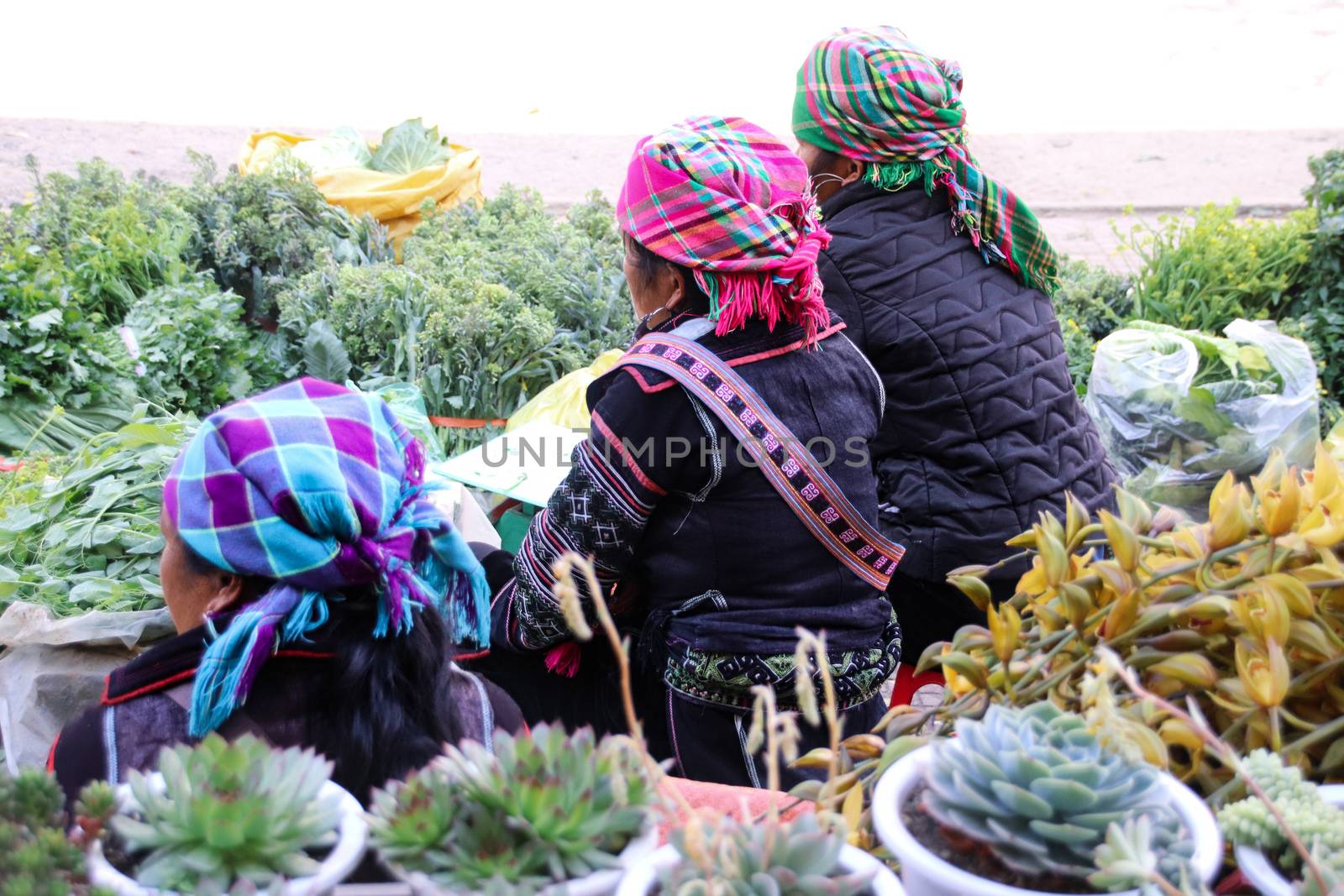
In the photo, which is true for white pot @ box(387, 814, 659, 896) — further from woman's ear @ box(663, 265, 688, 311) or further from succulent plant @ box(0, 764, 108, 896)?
woman's ear @ box(663, 265, 688, 311)

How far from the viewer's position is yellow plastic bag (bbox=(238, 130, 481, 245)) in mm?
4781

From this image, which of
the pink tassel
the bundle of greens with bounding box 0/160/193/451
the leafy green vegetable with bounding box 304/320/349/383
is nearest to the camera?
the pink tassel

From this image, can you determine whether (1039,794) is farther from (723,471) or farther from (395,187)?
(395,187)

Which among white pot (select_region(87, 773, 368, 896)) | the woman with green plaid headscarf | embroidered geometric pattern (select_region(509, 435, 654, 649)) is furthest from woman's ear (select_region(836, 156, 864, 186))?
white pot (select_region(87, 773, 368, 896))

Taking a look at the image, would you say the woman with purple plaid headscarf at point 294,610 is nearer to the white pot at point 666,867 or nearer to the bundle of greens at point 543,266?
the white pot at point 666,867

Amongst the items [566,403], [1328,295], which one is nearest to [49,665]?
[566,403]

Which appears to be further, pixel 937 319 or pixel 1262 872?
pixel 937 319

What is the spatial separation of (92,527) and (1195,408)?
3.23m

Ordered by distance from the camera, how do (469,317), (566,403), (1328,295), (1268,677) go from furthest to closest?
(1328,295), (469,317), (566,403), (1268,677)

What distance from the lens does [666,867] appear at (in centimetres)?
78

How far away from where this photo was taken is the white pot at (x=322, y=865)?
77 cm

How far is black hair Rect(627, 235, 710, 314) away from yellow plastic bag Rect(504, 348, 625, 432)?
870mm

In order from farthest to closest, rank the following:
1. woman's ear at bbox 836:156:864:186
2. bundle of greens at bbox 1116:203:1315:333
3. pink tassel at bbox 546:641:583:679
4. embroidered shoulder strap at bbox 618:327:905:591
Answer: bundle of greens at bbox 1116:203:1315:333 → woman's ear at bbox 836:156:864:186 → pink tassel at bbox 546:641:583:679 → embroidered shoulder strap at bbox 618:327:905:591

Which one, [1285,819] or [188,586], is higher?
[1285,819]
